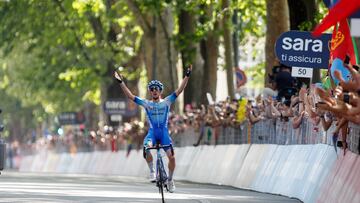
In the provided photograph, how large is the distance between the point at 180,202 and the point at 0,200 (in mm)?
2785

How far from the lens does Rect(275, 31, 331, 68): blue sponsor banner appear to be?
83.9 ft

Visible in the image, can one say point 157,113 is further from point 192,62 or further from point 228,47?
point 192,62

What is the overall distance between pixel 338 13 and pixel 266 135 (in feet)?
50.6

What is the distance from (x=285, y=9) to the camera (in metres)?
37.8

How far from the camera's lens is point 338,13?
1505cm

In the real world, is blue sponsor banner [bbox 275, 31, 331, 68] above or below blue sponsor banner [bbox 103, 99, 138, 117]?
above

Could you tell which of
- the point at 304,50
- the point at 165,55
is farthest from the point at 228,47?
the point at 304,50

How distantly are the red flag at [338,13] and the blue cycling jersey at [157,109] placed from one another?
769 centimetres

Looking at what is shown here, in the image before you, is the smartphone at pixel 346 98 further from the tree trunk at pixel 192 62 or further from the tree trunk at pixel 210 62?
the tree trunk at pixel 192 62

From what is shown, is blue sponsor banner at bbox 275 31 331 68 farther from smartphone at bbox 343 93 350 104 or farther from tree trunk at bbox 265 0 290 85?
tree trunk at bbox 265 0 290 85

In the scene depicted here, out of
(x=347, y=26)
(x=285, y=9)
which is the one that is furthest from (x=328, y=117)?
(x=285, y=9)

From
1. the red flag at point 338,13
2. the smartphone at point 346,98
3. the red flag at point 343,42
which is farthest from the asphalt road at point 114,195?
the red flag at point 338,13

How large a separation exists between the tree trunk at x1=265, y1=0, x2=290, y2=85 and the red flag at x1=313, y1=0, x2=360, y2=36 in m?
21.8

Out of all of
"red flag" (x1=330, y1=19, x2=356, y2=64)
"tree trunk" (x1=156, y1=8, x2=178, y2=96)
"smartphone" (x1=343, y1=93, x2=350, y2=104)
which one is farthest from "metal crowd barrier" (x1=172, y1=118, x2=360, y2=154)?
"tree trunk" (x1=156, y1=8, x2=178, y2=96)
